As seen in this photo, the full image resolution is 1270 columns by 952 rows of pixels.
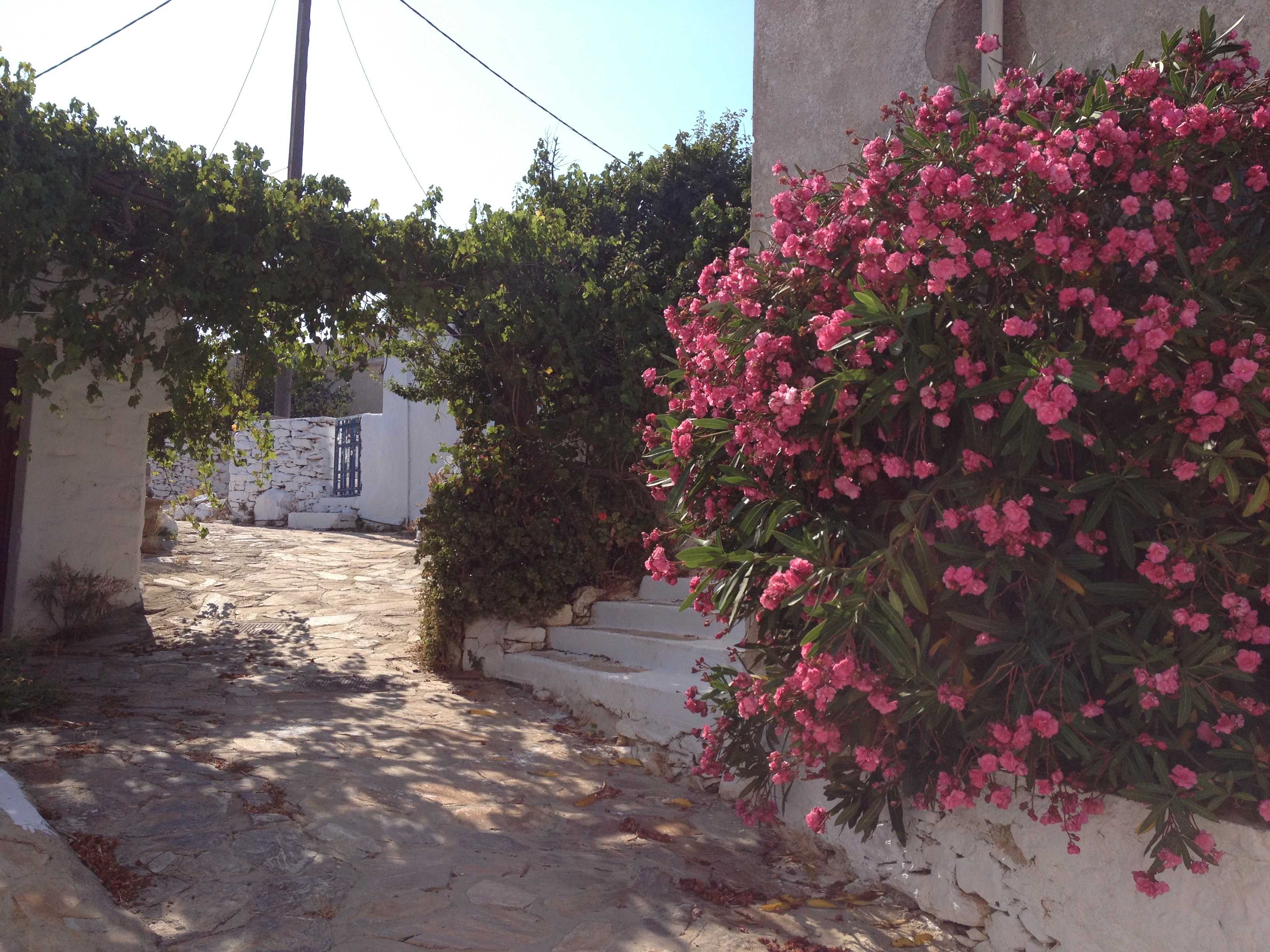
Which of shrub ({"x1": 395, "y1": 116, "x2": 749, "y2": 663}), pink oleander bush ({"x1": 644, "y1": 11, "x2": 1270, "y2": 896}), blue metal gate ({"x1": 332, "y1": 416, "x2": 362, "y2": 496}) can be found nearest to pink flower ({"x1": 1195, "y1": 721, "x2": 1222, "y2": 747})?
pink oleander bush ({"x1": 644, "y1": 11, "x2": 1270, "y2": 896})

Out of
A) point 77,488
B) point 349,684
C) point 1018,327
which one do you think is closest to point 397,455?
point 77,488

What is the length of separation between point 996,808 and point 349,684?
4.31 m

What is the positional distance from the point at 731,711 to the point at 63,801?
7.91 ft

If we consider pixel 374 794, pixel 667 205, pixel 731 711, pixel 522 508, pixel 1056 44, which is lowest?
pixel 374 794

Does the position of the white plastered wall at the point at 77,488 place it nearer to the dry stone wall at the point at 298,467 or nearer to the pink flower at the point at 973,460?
the pink flower at the point at 973,460

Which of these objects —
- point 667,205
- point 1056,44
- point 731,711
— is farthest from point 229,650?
point 1056,44

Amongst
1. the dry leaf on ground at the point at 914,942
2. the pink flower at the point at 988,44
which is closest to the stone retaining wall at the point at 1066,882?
the dry leaf on ground at the point at 914,942

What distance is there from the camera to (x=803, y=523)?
2922mm

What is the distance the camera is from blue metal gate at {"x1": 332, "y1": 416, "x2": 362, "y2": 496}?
54.9 ft

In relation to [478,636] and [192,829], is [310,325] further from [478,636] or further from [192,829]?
[192,829]

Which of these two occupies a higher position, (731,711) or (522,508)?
(522,508)

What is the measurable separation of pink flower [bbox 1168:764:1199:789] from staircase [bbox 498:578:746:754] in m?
2.48

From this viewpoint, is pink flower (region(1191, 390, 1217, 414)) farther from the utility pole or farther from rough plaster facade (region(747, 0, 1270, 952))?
the utility pole

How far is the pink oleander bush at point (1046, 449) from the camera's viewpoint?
2.28m
